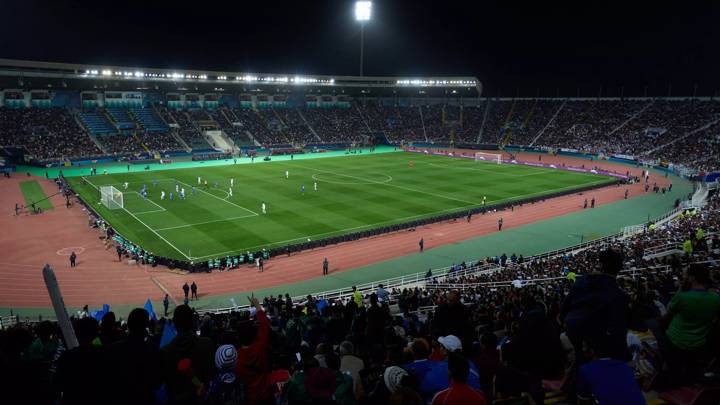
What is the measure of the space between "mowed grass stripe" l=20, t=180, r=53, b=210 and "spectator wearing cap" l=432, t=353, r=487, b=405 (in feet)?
160

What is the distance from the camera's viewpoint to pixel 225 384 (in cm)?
523

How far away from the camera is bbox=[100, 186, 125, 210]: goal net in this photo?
44438mm

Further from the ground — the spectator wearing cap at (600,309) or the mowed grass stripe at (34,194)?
the spectator wearing cap at (600,309)

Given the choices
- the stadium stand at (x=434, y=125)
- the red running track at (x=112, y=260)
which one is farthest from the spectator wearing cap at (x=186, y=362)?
the stadium stand at (x=434, y=125)

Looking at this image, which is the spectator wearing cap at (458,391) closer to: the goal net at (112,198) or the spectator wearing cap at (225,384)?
the spectator wearing cap at (225,384)

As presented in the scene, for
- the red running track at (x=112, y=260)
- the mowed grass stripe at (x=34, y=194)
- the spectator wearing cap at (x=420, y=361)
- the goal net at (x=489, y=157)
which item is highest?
the spectator wearing cap at (x=420, y=361)

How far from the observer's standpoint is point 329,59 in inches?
4242

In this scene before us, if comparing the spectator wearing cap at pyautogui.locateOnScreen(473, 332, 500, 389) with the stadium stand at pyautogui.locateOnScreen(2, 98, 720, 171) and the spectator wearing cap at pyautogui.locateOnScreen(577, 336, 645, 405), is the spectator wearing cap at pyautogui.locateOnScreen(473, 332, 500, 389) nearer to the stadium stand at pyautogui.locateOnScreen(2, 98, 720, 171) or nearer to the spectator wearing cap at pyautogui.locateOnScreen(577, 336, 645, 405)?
the spectator wearing cap at pyautogui.locateOnScreen(577, 336, 645, 405)

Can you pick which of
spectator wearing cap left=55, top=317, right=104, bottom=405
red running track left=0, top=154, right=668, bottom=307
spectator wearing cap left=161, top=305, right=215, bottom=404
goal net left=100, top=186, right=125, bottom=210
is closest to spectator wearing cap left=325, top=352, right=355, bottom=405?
spectator wearing cap left=161, top=305, right=215, bottom=404

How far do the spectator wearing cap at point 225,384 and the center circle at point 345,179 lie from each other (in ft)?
176

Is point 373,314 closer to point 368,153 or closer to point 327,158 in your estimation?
point 327,158

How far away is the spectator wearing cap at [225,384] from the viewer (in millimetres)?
5191

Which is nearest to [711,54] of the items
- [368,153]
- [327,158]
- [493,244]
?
[368,153]

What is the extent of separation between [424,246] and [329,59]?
81078 mm
